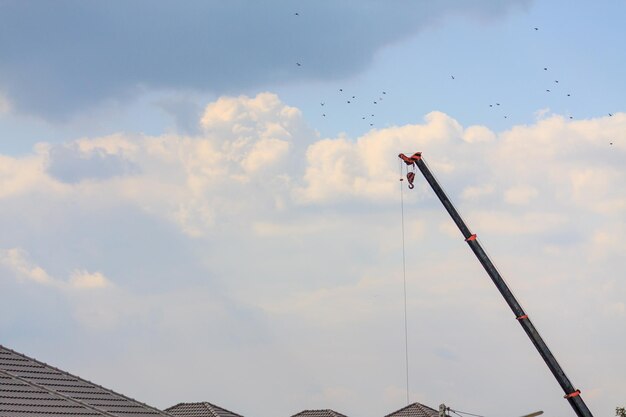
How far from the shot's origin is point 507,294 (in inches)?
2146

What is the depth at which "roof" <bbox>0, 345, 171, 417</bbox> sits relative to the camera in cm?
3947

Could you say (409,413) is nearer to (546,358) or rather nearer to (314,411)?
(314,411)

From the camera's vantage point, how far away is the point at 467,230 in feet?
185

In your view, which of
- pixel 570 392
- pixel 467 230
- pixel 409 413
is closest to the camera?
pixel 570 392

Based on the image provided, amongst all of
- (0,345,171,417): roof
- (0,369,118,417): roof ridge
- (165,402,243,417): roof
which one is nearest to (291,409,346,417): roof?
(165,402,243,417): roof

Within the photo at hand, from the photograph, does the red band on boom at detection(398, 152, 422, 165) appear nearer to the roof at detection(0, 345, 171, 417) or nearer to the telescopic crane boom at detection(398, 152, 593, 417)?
the telescopic crane boom at detection(398, 152, 593, 417)

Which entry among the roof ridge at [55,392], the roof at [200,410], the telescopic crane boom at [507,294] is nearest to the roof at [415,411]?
the roof at [200,410]

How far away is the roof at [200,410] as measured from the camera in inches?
2606

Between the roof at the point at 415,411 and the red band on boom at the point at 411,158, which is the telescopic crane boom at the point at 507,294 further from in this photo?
the roof at the point at 415,411

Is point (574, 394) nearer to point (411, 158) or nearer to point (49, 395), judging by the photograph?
point (411, 158)

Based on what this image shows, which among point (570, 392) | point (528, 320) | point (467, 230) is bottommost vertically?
point (570, 392)

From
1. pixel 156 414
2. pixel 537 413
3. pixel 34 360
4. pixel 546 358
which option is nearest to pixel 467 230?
pixel 546 358

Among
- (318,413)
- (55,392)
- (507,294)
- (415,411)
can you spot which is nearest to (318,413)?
(318,413)

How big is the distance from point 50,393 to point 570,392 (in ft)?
90.5
